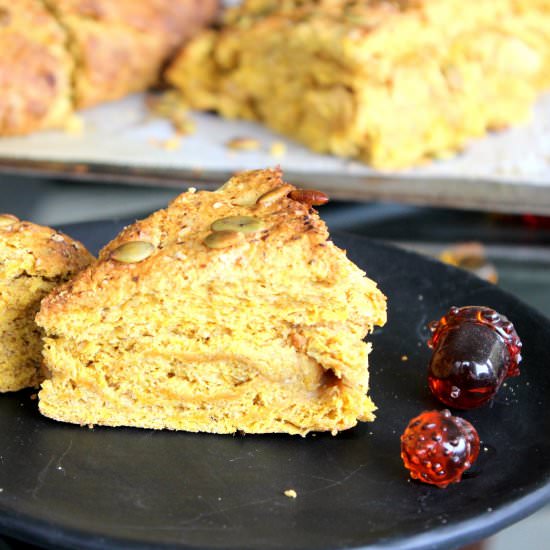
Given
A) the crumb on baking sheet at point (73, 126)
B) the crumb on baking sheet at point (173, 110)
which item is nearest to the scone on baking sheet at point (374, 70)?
the crumb on baking sheet at point (173, 110)

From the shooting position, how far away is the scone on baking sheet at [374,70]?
4273mm

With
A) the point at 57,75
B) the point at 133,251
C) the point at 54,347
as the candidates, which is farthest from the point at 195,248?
the point at 57,75

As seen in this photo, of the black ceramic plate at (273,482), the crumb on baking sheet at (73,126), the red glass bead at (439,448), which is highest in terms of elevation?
the red glass bead at (439,448)

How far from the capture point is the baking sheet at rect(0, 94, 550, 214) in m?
4.14

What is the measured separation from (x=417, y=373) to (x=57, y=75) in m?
2.69

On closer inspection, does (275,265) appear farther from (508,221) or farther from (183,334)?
(508,221)

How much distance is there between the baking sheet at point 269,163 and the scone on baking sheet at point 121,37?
0.20 metres

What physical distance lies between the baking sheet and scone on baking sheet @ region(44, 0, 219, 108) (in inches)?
7.9

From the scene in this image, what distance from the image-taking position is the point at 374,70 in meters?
4.22

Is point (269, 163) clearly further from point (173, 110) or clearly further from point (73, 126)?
point (73, 126)

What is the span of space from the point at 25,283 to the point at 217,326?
458 millimetres

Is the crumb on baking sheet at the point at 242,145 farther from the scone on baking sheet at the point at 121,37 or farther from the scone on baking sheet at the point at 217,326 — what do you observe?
the scone on baking sheet at the point at 217,326

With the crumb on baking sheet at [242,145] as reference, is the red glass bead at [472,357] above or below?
above

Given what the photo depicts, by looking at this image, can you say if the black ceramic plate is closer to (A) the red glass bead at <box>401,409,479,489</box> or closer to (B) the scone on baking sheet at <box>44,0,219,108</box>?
(A) the red glass bead at <box>401,409,479,489</box>
